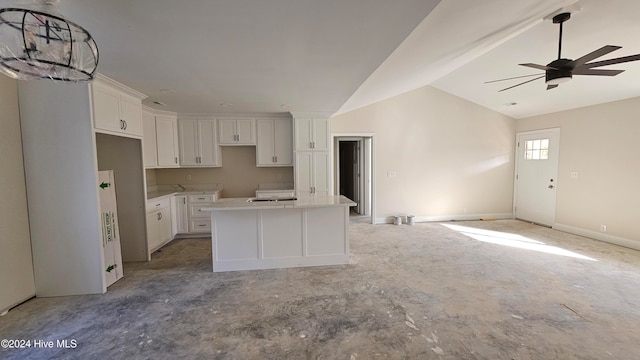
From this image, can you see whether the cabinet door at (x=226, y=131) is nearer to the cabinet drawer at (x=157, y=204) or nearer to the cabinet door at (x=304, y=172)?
the cabinet door at (x=304, y=172)

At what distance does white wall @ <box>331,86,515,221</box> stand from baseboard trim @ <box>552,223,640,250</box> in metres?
1.18

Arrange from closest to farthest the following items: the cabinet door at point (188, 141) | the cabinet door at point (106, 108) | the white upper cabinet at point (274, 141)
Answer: the cabinet door at point (106, 108) → the cabinet door at point (188, 141) → the white upper cabinet at point (274, 141)

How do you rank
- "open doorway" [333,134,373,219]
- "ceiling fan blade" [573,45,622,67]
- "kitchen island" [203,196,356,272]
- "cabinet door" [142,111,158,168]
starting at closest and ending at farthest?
"ceiling fan blade" [573,45,622,67]
"kitchen island" [203,196,356,272]
"cabinet door" [142,111,158,168]
"open doorway" [333,134,373,219]

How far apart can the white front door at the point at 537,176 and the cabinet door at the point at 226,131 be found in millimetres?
6445

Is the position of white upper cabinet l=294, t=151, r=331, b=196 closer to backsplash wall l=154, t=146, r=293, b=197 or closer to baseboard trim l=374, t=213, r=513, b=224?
backsplash wall l=154, t=146, r=293, b=197

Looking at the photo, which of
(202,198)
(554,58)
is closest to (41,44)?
(202,198)

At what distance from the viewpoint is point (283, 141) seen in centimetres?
535

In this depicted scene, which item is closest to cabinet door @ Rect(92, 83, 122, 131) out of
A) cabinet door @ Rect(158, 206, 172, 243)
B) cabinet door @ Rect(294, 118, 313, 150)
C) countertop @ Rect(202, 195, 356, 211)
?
countertop @ Rect(202, 195, 356, 211)

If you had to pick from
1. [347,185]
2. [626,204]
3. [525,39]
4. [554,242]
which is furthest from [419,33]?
[347,185]

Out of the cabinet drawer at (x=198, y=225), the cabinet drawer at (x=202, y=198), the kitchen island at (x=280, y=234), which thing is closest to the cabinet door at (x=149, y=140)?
the cabinet drawer at (x=202, y=198)

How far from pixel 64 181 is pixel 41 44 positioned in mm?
2005

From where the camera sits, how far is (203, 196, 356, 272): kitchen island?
11.2 feet

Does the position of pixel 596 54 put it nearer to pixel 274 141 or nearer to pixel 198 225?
pixel 274 141

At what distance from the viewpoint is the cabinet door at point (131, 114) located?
328 centimetres
